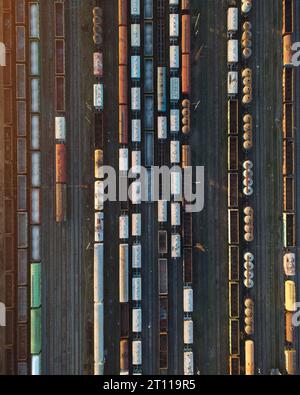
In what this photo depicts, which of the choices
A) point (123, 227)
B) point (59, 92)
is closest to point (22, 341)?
point (123, 227)

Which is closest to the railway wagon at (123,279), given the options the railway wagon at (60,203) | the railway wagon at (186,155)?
the railway wagon at (60,203)

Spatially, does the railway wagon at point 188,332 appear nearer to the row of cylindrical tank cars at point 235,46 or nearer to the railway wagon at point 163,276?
the railway wagon at point 163,276

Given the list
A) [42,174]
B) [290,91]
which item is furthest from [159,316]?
[290,91]

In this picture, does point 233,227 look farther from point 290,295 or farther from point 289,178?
point 290,295

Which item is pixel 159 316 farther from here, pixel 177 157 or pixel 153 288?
pixel 177 157

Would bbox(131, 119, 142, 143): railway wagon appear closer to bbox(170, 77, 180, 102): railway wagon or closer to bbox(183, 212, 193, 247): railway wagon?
bbox(170, 77, 180, 102): railway wagon
